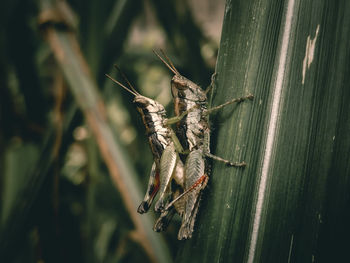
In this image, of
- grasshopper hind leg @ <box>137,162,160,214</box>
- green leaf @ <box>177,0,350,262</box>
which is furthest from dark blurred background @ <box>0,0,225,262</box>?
green leaf @ <box>177,0,350,262</box>

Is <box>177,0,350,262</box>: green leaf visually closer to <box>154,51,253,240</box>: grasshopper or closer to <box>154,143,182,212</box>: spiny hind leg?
<box>154,51,253,240</box>: grasshopper

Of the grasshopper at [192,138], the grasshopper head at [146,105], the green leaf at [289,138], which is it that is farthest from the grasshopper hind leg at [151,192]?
the green leaf at [289,138]

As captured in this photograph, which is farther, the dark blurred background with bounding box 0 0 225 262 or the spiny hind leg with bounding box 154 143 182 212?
the dark blurred background with bounding box 0 0 225 262

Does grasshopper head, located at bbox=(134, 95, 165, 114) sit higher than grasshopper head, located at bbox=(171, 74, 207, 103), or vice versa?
grasshopper head, located at bbox=(171, 74, 207, 103)

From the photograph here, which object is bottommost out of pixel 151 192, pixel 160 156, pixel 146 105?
pixel 151 192

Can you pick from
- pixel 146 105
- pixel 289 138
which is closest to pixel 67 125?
pixel 146 105

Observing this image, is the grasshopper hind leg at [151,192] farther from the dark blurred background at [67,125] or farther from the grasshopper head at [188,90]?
the grasshopper head at [188,90]

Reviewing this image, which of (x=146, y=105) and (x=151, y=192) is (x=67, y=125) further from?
(x=151, y=192)
